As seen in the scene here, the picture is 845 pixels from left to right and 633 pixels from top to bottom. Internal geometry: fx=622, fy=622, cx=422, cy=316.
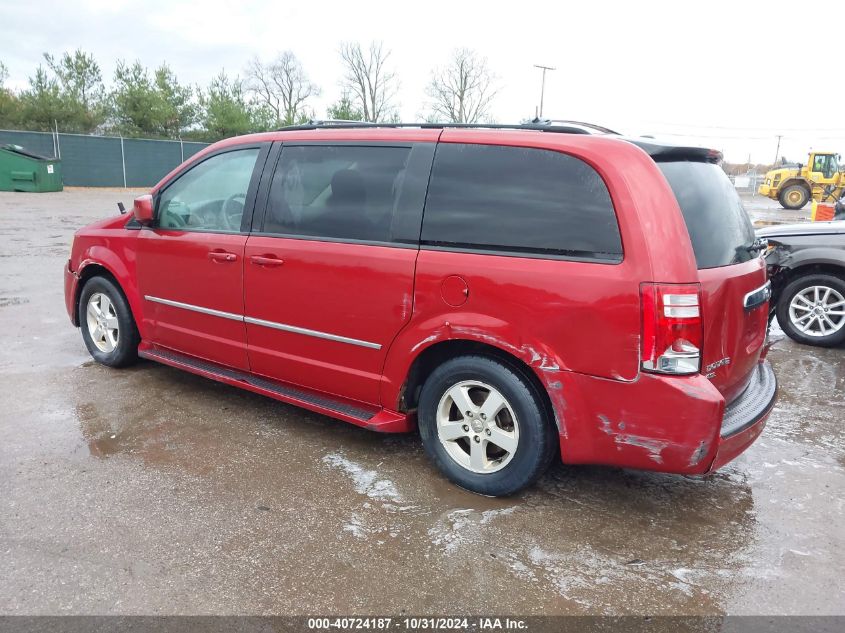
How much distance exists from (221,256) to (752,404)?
3070 mm

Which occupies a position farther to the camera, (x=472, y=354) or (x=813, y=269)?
(x=813, y=269)

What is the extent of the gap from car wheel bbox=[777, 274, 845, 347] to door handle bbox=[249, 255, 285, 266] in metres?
5.09

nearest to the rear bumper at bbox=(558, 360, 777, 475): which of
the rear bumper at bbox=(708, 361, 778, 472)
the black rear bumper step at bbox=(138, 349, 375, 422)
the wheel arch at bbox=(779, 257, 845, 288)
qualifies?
the rear bumper at bbox=(708, 361, 778, 472)

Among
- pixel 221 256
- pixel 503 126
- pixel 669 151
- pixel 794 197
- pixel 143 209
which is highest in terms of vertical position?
pixel 794 197

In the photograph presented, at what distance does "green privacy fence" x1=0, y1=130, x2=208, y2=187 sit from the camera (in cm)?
2755

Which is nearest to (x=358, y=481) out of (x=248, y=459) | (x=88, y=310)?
(x=248, y=459)

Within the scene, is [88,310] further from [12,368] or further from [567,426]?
[567,426]

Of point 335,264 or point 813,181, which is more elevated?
point 813,181

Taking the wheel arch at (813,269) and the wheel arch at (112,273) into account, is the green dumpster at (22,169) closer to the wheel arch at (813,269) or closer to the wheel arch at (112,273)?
the wheel arch at (112,273)

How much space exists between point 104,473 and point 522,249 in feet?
8.05

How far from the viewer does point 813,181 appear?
87.6 feet

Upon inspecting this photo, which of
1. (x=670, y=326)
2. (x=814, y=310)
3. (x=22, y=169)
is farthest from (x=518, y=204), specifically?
(x=22, y=169)

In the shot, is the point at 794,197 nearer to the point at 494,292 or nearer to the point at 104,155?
the point at 494,292

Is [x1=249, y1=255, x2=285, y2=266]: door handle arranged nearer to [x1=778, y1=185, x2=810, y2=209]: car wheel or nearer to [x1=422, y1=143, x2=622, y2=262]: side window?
[x1=422, y1=143, x2=622, y2=262]: side window
